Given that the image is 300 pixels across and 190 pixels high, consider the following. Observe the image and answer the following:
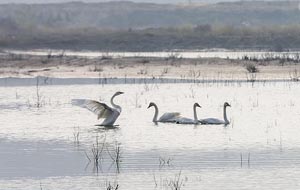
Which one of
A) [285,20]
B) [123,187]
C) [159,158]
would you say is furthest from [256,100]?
[285,20]

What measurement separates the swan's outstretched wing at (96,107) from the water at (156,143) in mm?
360

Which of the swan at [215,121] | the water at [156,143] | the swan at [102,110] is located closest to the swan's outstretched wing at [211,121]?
the swan at [215,121]

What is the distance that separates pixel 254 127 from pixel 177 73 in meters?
14.5

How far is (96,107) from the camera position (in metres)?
21.2

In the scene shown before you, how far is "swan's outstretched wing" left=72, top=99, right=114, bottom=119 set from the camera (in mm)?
21078

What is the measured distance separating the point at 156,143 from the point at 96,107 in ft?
11.0

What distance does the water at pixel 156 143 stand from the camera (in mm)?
14555

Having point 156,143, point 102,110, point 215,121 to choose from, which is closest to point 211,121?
point 215,121

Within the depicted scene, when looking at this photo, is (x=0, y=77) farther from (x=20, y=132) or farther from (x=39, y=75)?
(x=20, y=132)

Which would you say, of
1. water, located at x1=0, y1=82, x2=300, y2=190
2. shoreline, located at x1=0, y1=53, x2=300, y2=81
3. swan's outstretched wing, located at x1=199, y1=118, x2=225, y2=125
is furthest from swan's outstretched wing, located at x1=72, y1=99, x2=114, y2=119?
shoreline, located at x1=0, y1=53, x2=300, y2=81

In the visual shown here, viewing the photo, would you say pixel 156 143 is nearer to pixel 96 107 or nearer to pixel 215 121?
pixel 215 121

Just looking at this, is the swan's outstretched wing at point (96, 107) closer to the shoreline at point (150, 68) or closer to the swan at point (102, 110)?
the swan at point (102, 110)

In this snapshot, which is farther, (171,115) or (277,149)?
(171,115)

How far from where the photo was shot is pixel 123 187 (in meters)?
14.0
